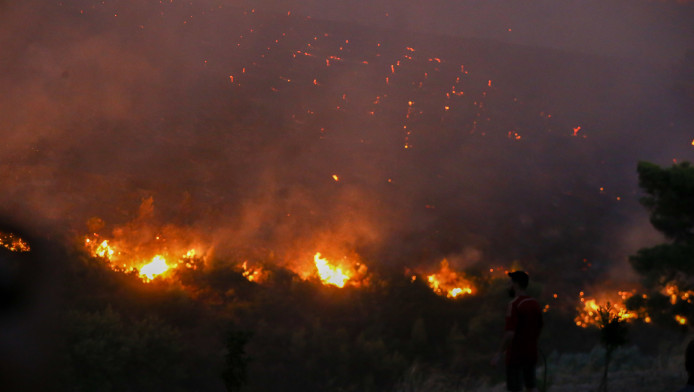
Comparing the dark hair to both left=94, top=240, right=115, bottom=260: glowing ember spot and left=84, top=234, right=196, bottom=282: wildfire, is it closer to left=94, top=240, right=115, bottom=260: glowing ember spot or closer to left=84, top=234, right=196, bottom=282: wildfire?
left=84, top=234, right=196, bottom=282: wildfire

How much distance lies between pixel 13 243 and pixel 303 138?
34.7m

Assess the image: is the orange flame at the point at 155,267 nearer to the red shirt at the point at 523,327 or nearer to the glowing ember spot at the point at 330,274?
the glowing ember spot at the point at 330,274

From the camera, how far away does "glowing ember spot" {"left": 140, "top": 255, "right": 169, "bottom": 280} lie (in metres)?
15.8

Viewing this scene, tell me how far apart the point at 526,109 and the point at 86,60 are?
4744cm

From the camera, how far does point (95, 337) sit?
10.1 m

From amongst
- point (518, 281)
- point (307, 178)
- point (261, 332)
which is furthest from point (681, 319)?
point (307, 178)

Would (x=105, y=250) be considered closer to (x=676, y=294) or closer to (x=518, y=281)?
(x=518, y=281)

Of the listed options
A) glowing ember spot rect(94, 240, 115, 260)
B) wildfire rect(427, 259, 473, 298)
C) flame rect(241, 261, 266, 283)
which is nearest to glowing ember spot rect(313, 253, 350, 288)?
flame rect(241, 261, 266, 283)

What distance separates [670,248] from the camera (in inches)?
409

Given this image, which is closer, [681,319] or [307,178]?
[681,319]

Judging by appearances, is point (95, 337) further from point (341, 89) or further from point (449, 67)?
point (449, 67)

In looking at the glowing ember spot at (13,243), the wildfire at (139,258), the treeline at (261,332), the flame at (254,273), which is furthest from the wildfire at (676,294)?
the glowing ember spot at (13,243)

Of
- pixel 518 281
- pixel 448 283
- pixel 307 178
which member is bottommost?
pixel 518 281

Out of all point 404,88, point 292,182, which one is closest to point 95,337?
point 292,182
